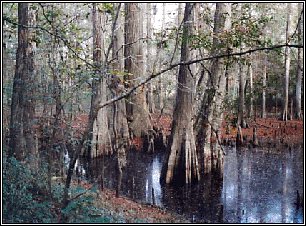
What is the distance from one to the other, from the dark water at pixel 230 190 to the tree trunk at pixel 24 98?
306 centimetres

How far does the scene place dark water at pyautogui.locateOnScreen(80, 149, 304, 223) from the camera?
319 inches

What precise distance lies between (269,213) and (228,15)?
5077 millimetres

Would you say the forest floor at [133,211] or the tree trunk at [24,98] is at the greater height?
the tree trunk at [24,98]

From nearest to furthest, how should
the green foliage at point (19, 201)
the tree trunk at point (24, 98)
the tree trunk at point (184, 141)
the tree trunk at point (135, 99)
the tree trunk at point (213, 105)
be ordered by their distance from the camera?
the green foliage at point (19, 201), the tree trunk at point (24, 98), the tree trunk at point (184, 141), the tree trunk at point (213, 105), the tree trunk at point (135, 99)

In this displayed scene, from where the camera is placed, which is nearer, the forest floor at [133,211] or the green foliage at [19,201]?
the green foliage at [19,201]

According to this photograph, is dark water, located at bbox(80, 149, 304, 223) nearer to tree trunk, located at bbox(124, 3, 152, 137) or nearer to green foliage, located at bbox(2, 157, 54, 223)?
tree trunk, located at bbox(124, 3, 152, 137)

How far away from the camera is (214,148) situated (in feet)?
35.7

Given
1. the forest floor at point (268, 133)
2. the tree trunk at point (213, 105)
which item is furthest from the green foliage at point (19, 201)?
the forest floor at point (268, 133)

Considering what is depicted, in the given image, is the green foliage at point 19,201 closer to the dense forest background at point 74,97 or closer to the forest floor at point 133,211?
the dense forest background at point 74,97

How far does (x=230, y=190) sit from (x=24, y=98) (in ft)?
17.8

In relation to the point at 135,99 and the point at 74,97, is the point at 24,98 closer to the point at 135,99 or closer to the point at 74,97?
the point at 74,97

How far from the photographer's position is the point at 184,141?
999cm

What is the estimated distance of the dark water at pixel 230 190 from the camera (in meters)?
8.10

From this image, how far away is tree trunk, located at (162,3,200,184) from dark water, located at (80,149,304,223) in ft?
1.14
